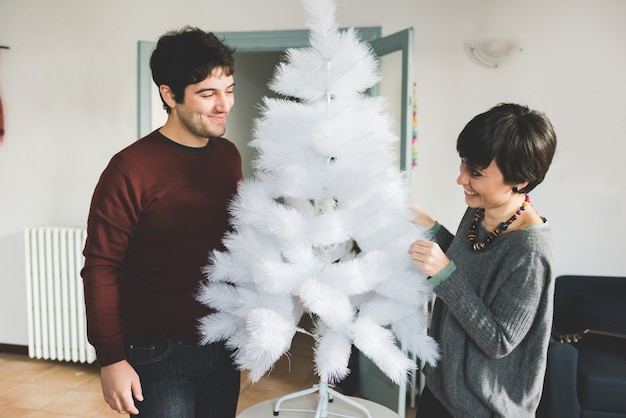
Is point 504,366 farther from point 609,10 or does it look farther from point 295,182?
point 609,10

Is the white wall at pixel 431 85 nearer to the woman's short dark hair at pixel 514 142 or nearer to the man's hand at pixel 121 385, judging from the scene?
the woman's short dark hair at pixel 514 142

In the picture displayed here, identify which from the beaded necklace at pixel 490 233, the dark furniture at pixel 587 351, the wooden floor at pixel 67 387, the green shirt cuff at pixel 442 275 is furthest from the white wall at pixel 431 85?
the green shirt cuff at pixel 442 275

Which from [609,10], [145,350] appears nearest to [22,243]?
[145,350]

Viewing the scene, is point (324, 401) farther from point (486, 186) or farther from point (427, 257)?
point (486, 186)

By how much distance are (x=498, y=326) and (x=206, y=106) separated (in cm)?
83

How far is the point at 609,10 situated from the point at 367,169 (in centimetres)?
255

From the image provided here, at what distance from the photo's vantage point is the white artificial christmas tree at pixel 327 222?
3.44ft

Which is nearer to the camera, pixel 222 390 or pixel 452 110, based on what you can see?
pixel 222 390

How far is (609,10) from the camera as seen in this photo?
287cm

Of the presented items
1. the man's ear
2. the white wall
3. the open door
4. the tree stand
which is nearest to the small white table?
the tree stand

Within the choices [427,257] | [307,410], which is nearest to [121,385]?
[307,410]

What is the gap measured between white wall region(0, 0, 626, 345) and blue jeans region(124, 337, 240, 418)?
2064mm

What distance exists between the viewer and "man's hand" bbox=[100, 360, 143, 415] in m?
1.19

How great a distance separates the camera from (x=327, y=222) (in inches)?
41.8
